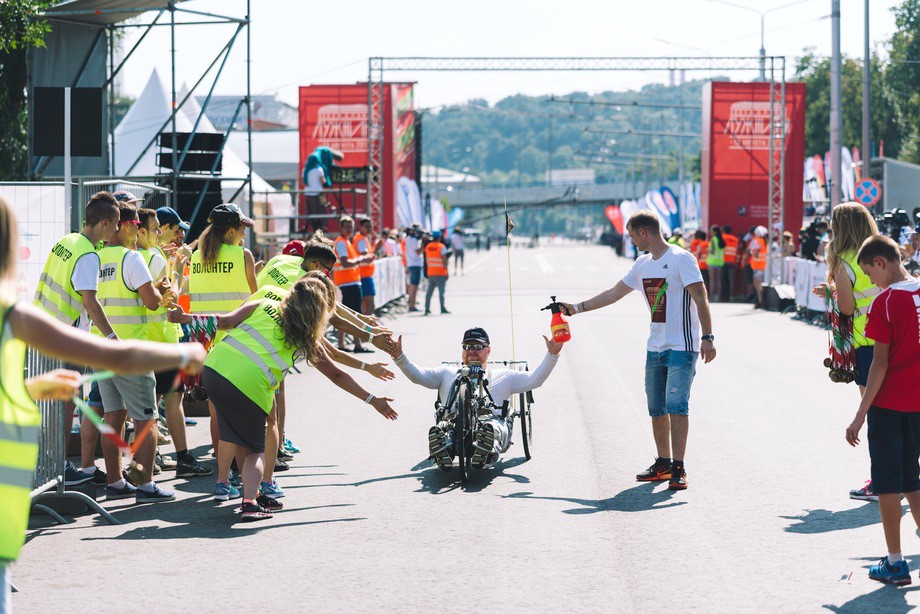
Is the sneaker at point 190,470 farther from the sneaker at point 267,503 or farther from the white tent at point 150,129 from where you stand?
the white tent at point 150,129

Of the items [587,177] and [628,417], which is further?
[587,177]

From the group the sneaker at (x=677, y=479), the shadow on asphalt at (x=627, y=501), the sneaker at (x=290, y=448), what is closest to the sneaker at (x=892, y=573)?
the shadow on asphalt at (x=627, y=501)

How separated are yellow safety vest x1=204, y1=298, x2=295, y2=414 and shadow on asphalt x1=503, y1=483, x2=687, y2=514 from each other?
1.75m

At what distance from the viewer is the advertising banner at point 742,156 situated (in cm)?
4012

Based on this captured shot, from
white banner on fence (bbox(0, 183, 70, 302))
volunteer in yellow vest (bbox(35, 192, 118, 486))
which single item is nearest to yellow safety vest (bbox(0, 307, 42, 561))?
volunteer in yellow vest (bbox(35, 192, 118, 486))

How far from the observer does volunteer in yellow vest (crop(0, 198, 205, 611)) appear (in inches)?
135

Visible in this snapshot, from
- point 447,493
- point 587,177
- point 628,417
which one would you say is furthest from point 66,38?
point 587,177

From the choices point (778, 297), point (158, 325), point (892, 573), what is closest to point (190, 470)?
point (158, 325)

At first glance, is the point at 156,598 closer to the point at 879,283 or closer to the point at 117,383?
the point at 117,383

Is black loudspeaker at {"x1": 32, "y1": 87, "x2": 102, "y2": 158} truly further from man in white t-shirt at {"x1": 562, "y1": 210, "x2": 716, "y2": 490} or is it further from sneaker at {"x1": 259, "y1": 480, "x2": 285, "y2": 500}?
man in white t-shirt at {"x1": 562, "y1": 210, "x2": 716, "y2": 490}

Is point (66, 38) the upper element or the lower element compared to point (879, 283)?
upper

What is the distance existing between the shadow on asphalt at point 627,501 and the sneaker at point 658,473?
22 centimetres

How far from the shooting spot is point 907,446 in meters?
5.93

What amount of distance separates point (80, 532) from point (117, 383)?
1.15m
